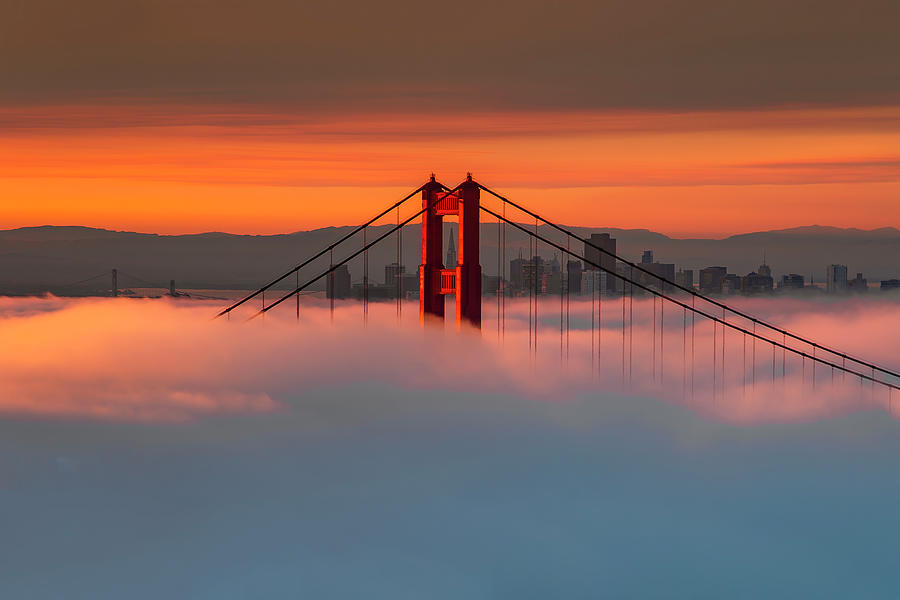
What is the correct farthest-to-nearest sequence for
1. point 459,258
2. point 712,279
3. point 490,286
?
1. point 712,279
2. point 490,286
3. point 459,258

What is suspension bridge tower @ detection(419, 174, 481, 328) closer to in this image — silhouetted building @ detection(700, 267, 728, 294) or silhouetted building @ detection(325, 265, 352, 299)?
silhouetted building @ detection(325, 265, 352, 299)

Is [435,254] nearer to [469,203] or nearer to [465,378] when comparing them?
[469,203]

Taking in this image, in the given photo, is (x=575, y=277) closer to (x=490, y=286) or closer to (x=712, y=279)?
(x=712, y=279)

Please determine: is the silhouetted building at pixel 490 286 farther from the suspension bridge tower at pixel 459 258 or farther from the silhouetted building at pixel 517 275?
the suspension bridge tower at pixel 459 258

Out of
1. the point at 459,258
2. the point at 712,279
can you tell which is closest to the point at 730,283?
the point at 712,279

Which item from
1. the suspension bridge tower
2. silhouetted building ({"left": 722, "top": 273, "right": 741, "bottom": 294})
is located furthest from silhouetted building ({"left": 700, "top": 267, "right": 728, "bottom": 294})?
the suspension bridge tower

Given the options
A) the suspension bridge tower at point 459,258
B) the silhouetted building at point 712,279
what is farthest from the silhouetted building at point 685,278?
the suspension bridge tower at point 459,258
